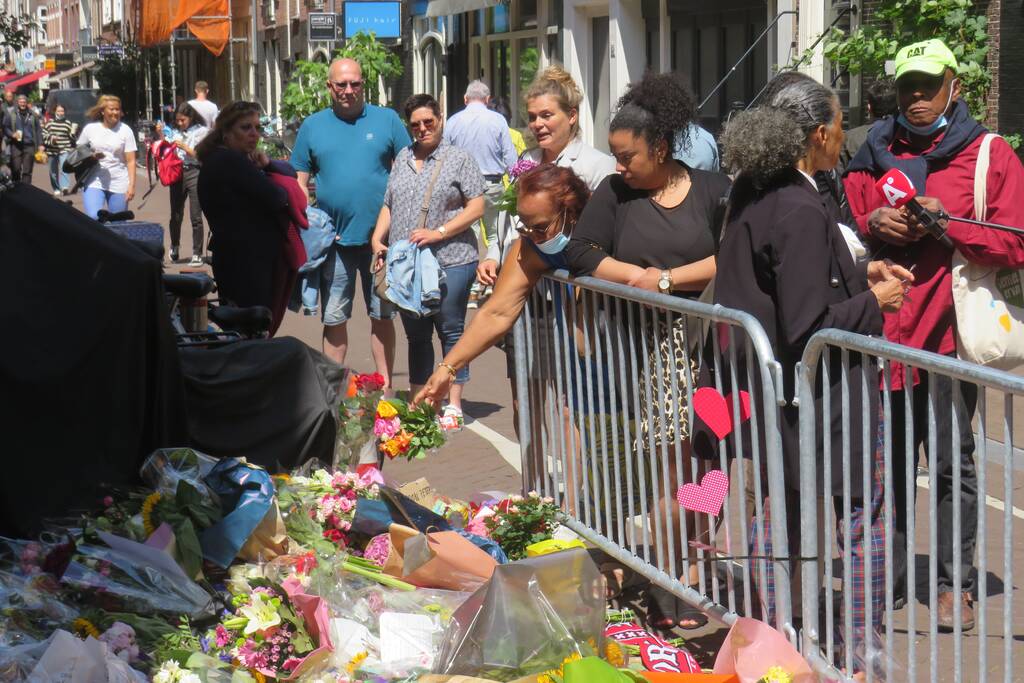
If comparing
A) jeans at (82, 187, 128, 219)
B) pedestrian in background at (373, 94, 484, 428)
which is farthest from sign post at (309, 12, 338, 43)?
pedestrian in background at (373, 94, 484, 428)

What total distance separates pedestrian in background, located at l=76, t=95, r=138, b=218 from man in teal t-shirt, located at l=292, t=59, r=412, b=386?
6560 mm

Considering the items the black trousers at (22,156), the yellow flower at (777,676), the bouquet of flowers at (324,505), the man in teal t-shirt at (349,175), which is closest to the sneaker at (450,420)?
the bouquet of flowers at (324,505)

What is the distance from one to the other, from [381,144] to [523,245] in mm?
3407

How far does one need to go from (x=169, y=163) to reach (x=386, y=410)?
37.2 feet

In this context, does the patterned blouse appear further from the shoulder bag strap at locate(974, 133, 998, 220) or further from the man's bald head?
the shoulder bag strap at locate(974, 133, 998, 220)

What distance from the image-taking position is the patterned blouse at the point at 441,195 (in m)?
7.35

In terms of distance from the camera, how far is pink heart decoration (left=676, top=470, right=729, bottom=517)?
3.97 m

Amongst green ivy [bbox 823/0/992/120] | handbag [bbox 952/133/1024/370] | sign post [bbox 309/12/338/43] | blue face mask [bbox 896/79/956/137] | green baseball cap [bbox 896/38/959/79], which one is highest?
sign post [bbox 309/12/338/43]

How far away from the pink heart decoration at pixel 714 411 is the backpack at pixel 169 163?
1242 centimetres

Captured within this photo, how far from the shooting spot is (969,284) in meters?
4.46

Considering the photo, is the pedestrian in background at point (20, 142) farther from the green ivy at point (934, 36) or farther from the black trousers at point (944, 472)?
the black trousers at point (944, 472)

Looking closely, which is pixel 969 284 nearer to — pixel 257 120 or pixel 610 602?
pixel 610 602

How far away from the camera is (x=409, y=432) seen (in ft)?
15.8

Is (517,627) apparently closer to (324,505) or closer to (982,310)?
(324,505)
